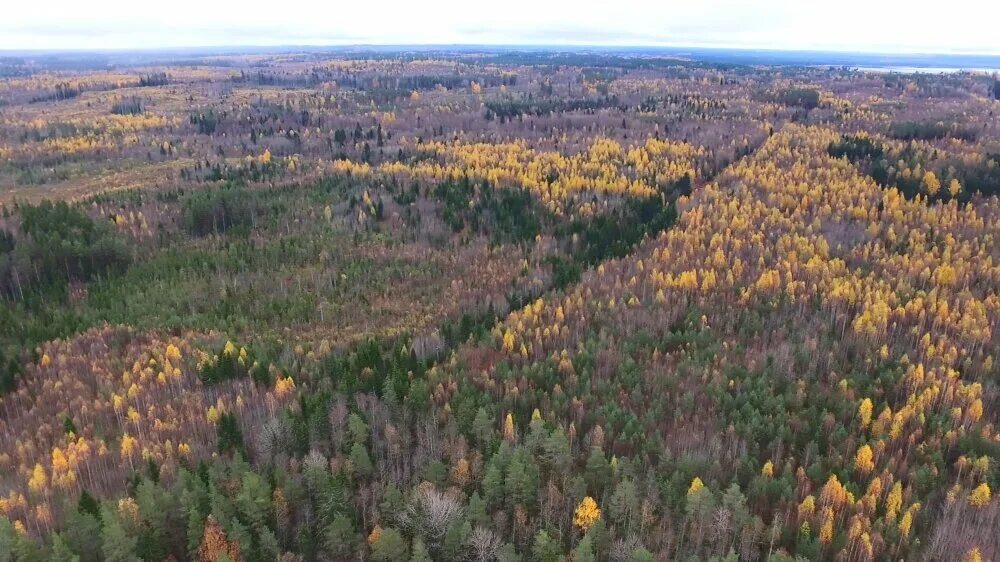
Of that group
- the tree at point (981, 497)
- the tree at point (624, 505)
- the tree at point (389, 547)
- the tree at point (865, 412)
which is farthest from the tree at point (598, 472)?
the tree at point (981, 497)

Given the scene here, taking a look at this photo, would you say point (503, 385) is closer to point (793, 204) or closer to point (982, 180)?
point (793, 204)

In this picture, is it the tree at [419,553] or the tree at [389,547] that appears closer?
the tree at [419,553]

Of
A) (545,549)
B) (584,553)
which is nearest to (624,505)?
(545,549)

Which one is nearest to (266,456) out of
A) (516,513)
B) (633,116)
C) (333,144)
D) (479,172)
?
(516,513)

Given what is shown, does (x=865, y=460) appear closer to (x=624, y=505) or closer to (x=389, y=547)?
(x=624, y=505)

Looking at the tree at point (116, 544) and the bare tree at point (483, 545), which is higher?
the tree at point (116, 544)

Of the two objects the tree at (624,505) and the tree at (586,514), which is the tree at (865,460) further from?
the tree at (586,514)

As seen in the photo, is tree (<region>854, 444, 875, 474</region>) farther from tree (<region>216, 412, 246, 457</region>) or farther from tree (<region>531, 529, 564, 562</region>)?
tree (<region>216, 412, 246, 457</region>)

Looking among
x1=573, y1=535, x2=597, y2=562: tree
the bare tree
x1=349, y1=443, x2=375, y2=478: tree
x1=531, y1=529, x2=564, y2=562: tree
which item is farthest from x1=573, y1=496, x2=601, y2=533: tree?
x1=349, y1=443, x2=375, y2=478: tree
